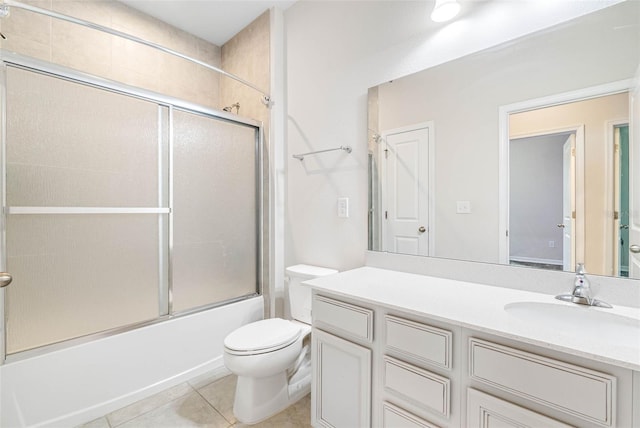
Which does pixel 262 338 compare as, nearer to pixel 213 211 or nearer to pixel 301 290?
pixel 301 290

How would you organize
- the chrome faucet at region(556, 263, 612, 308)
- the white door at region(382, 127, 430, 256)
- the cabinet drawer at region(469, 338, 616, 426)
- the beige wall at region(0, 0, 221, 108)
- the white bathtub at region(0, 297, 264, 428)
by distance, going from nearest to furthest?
the cabinet drawer at region(469, 338, 616, 426) < the chrome faucet at region(556, 263, 612, 308) < the white bathtub at region(0, 297, 264, 428) < the white door at region(382, 127, 430, 256) < the beige wall at region(0, 0, 221, 108)

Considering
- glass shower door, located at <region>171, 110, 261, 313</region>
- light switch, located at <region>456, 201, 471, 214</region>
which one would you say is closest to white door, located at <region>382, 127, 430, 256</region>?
light switch, located at <region>456, 201, 471, 214</region>

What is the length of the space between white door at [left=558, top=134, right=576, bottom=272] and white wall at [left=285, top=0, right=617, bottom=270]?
1.77ft

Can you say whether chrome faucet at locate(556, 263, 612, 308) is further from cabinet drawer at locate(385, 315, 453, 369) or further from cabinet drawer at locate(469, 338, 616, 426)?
cabinet drawer at locate(385, 315, 453, 369)

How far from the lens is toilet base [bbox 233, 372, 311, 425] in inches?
60.2

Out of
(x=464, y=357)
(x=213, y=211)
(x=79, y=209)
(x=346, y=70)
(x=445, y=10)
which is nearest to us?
(x=464, y=357)

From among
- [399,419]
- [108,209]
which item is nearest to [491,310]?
[399,419]

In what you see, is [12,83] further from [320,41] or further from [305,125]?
[320,41]

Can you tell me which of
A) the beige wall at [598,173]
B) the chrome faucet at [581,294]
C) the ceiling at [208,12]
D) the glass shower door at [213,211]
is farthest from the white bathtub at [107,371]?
the ceiling at [208,12]

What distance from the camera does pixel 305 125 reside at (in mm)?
2213

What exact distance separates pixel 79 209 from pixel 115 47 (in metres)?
1.49

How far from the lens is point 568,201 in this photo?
3.91 ft

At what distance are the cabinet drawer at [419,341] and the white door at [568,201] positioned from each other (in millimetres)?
664

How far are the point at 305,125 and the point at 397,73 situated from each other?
79 centimetres
